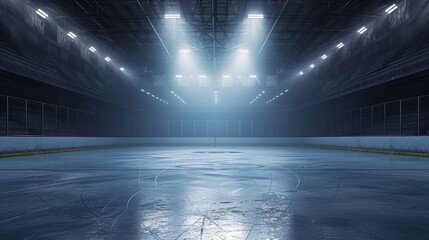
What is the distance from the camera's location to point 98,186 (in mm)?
7992

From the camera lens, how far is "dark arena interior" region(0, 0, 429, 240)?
202 inches

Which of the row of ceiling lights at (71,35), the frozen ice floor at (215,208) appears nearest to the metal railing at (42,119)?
the row of ceiling lights at (71,35)

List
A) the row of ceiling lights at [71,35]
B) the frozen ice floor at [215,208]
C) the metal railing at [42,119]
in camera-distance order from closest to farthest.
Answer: the frozen ice floor at [215,208]
the metal railing at [42,119]
the row of ceiling lights at [71,35]

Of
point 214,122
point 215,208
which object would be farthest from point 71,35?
point 215,208

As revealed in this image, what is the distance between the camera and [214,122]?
4666cm

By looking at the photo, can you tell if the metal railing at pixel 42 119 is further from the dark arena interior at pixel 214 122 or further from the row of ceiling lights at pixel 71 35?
the row of ceiling lights at pixel 71 35

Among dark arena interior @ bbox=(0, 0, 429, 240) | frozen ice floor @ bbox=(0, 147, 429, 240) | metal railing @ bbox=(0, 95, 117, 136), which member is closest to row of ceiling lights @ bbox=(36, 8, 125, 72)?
dark arena interior @ bbox=(0, 0, 429, 240)

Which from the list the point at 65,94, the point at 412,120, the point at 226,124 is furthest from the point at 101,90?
the point at 412,120

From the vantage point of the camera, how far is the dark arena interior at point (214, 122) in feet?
16.8

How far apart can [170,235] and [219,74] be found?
3792 cm

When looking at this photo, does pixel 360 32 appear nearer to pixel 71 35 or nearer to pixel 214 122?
pixel 71 35

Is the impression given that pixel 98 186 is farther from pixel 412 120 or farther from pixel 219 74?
pixel 219 74

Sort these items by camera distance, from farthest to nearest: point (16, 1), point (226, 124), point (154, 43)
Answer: point (226, 124)
point (154, 43)
point (16, 1)

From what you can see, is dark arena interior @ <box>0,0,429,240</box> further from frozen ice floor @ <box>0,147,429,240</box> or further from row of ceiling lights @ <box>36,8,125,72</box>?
row of ceiling lights @ <box>36,8,125,72</box>
